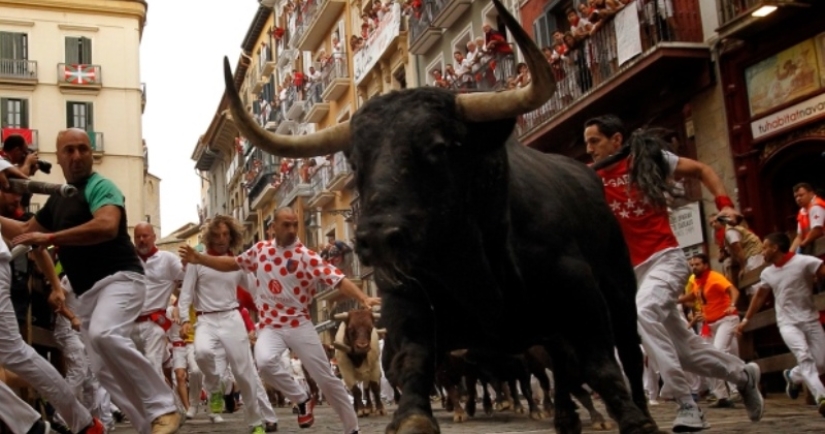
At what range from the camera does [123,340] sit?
785cm

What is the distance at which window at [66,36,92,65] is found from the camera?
55469 millimetres

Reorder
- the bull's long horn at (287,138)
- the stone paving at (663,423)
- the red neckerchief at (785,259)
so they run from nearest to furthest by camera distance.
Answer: the bull's long horn at (287,138) < the stone paving at (663,423) < the red neckerchief at (785,259)

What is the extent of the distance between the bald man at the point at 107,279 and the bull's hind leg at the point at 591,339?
3.51m

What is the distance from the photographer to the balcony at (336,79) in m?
42.3

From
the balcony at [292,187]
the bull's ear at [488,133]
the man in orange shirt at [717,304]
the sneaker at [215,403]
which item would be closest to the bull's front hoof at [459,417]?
the man in orange shirt at [717,304]

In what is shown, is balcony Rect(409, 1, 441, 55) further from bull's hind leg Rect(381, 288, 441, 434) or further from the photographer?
bull's hind leg Rect(381, 288, 441, 434)

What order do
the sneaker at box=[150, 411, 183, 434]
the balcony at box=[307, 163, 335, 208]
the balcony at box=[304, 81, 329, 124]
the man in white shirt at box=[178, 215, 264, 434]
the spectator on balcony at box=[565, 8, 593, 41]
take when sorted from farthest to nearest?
1. the balcony at box=[304, 81, 329, 124]
2. the balcony at box=[307, 163, 335, 208]
3. the spectator on balcony at box=[565, 8, 593, 41]
4. the man in white shirt at box=[178, 215, 264, 434]
5. the sneaker at box=[150, 411, 183, 434]

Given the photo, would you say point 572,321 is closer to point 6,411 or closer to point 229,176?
point 6,411

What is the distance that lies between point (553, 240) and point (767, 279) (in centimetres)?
701

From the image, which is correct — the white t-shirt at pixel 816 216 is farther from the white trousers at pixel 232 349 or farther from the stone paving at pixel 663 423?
the white trousers at pixel 232 349

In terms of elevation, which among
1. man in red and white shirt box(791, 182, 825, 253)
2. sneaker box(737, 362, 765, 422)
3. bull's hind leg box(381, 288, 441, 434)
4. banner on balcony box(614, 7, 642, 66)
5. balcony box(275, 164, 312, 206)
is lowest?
sneaker box(737, 362, 765, 422)

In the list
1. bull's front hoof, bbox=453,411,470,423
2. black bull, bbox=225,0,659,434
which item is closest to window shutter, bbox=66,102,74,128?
bull's front hoof, bbox=453,411,470,423

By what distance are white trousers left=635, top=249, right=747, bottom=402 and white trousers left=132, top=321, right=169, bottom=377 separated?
6.70 meters

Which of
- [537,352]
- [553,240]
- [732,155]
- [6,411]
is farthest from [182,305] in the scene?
[732,155]
